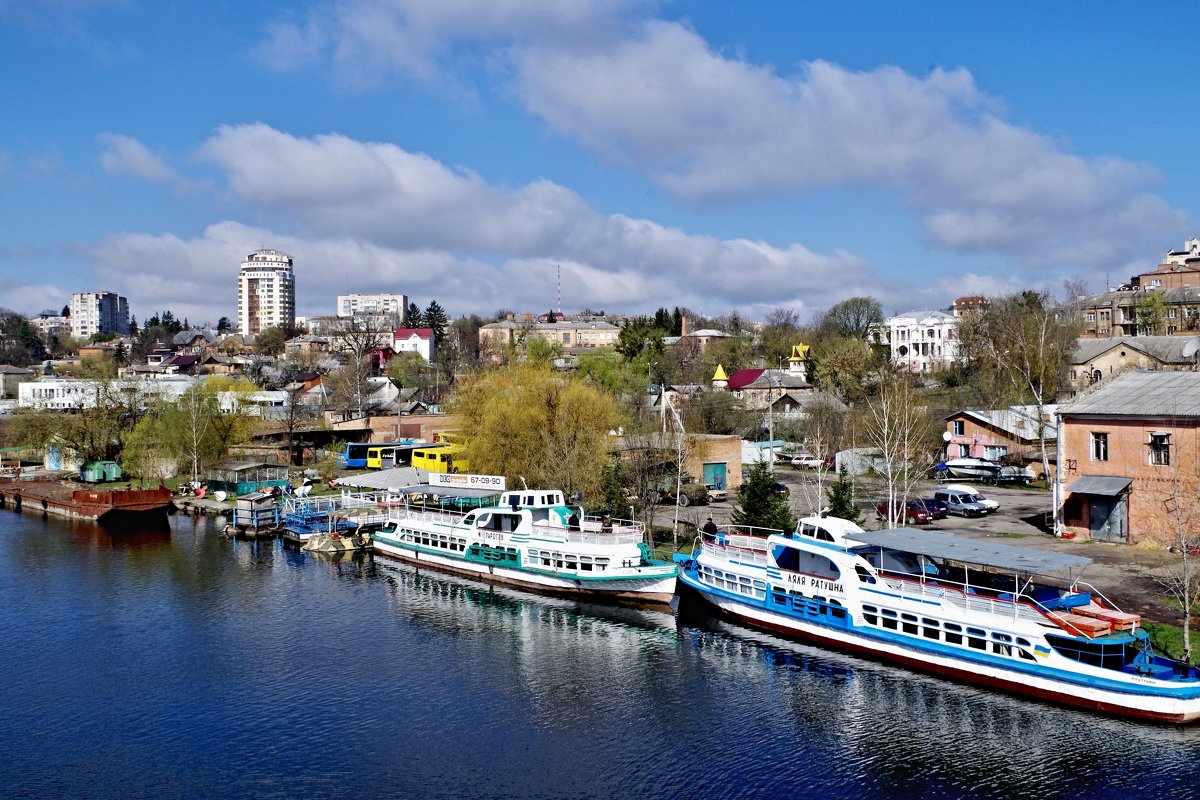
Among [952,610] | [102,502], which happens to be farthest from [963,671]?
[102,502]

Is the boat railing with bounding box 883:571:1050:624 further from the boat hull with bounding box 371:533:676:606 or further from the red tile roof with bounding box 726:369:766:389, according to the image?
the red tile roof with bounding box 726:369:766:389

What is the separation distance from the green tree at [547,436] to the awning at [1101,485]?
23472 mm

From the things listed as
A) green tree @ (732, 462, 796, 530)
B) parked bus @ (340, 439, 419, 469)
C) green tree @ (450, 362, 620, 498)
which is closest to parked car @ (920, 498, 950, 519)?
green tree @ (732, 462, 796, 530)

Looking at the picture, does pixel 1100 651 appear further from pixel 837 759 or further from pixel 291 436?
pixel 291 436

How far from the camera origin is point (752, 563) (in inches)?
1494

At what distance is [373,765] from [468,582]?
21642 mm

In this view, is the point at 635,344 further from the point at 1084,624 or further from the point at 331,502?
the point at 1084,624

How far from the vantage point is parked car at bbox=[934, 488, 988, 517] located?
177ft

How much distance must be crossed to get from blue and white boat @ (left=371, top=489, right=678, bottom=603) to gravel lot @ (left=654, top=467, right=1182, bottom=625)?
8165 millimetres

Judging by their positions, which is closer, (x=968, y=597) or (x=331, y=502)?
(x=968, y=597)

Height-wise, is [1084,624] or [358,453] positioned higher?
[358,453]

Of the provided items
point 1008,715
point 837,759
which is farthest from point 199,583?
point 1008,715

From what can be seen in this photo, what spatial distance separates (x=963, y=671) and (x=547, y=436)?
3028 cm

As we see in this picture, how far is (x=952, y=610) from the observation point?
31109 mm
